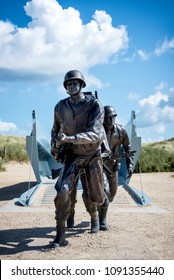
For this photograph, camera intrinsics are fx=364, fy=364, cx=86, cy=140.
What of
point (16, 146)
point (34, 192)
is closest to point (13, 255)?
point (34, 192)

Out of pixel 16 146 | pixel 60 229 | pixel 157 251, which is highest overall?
pixel 16 146

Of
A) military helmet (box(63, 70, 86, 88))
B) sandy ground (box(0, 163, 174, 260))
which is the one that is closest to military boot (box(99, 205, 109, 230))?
sandy ground (box(0, 163, 174, 260))

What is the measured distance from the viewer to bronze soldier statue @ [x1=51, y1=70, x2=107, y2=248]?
15.5 feet

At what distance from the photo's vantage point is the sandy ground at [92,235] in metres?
4.55

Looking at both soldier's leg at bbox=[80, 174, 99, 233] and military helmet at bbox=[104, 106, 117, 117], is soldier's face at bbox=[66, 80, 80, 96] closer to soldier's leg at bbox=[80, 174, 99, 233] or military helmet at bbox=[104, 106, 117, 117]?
soldier's leg at bbox=[80, 174, 99, 233]

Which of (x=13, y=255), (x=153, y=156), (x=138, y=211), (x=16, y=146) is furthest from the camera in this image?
(x=16, y=146)

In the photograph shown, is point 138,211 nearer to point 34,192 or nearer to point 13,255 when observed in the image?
point 34,192

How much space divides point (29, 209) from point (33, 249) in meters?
3.47

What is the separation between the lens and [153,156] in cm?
2291

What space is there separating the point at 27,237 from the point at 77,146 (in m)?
1.74

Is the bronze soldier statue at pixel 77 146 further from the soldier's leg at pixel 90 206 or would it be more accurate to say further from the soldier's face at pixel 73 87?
the soldier's leg at pixel 90 206

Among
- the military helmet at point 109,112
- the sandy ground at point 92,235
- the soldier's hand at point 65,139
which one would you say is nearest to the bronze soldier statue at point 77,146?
the soldier's hand at point 65,139

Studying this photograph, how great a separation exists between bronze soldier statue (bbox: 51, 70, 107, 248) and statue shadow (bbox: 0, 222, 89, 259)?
1.38 ft
